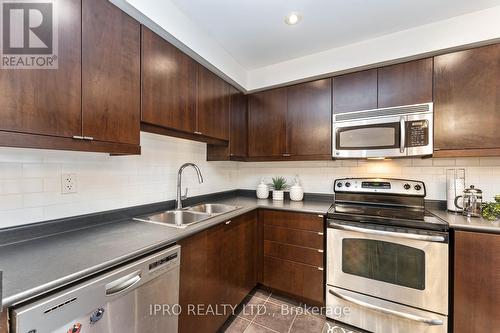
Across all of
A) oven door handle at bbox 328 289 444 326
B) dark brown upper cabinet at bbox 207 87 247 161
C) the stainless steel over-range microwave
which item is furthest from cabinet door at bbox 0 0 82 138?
oven door handle at bbox 328 289 444 326

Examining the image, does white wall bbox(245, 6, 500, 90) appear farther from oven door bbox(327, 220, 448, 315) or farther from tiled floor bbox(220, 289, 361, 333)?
tiled floor bbox(220, 289, 361, 333)

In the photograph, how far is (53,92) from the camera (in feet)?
3.15

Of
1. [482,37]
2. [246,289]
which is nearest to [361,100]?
[482,37]

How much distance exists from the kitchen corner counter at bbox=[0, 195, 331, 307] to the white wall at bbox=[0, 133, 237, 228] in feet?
0.37

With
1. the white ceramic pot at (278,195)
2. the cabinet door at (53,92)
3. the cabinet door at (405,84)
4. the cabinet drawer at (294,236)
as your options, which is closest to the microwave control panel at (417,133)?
the cabinet door at (405,84)

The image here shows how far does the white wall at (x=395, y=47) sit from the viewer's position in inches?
61.8

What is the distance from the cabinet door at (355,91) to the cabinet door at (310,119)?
0.25 ft

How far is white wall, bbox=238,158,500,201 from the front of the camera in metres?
1.85

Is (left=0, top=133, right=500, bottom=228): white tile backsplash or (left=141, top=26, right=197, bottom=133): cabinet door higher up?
(left=141, top=26, right=197, bottom=133): cabinet door

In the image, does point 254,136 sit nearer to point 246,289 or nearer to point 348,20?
point 348,20

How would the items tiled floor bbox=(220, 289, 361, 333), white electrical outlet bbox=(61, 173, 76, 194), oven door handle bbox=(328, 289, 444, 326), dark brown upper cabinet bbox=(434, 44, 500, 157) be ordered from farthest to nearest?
tiled floor bbox=(220, 289, 361, 333) < dark brown upper cabinet bbox=(434, 44, 500, 157) < oven door handle bbox=(328, 289, 444, 326) < white electrical outlet bbox=(61, 173, 76, 194)

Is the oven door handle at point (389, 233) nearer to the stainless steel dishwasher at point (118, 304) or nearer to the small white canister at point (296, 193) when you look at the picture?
the small white canister at point (296, 193)

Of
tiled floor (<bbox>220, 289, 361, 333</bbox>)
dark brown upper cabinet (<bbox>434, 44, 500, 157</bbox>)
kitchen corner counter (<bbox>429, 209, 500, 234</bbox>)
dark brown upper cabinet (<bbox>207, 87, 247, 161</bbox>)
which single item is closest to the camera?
kitchen corner counter (<bbox>429, 209, 500, 234</bbox>)

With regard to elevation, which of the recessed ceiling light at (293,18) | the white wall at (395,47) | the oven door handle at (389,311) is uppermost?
the recessed ceiling light at (293,18)
